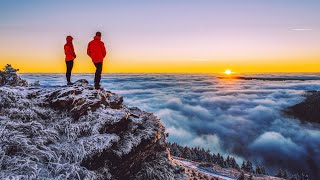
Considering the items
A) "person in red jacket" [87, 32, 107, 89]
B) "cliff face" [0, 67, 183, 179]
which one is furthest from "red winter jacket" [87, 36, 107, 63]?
"cliff face" [0, 67, 183, 179]

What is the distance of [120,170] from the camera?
37.3ft

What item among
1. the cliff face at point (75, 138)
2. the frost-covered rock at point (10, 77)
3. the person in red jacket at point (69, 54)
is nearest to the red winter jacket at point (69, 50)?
the person in red jacket at point (69, 54)

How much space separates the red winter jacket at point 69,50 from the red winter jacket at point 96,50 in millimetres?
1324

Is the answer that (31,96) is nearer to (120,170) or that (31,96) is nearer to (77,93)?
(77,93)

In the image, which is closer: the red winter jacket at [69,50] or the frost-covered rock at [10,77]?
the red winter jacket at [69,50]

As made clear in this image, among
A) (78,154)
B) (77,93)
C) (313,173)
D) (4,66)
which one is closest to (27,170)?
(78,154)

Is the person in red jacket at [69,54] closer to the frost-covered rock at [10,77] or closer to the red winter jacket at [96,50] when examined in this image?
the red winter jacket at [96,50]

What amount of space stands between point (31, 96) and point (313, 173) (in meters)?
171

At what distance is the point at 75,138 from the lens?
10.9 m

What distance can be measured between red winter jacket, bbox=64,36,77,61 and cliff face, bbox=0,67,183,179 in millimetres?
2784

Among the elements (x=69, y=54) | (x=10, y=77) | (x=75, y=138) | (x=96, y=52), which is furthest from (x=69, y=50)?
(x=75, y=138)

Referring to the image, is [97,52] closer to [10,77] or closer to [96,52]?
[96,52]

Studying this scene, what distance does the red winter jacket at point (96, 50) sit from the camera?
14602 mm

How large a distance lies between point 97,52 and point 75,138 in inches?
203
